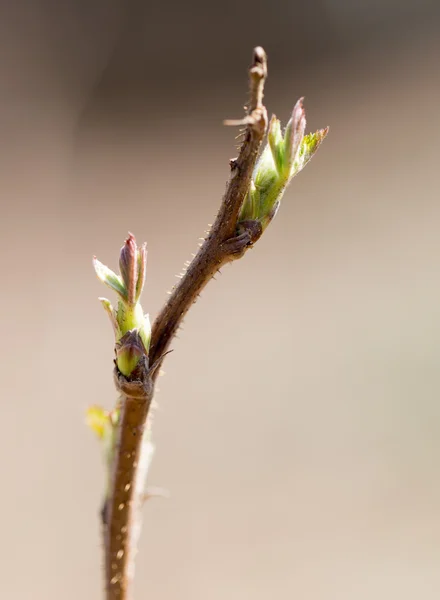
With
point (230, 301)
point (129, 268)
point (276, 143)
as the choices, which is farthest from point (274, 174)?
point (230, 301)

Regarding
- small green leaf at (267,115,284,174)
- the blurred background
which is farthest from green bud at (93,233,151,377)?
the blurred background

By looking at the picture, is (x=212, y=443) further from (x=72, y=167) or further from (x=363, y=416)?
(x=72, y=167)

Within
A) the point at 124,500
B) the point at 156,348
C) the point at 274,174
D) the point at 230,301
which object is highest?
the point at 230,301

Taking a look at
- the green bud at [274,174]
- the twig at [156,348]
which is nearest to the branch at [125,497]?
the twig at [156,348]

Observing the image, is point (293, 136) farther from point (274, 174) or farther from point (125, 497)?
point (125, 497)

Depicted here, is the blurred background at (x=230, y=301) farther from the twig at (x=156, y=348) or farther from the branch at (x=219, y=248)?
the branch at (x=219, y=248)
